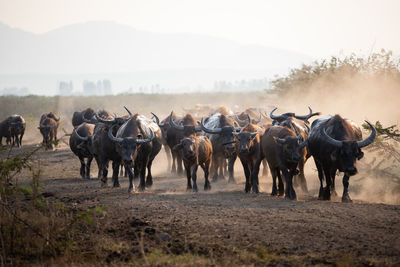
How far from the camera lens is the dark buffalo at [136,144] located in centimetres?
1341

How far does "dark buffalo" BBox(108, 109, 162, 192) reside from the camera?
13.4 meters

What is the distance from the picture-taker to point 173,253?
7633 millimetres

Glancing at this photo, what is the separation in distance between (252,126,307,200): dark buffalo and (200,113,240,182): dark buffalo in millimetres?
1819

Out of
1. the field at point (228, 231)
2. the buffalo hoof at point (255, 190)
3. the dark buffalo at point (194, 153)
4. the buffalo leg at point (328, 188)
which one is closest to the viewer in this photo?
the field at point (228, 231)

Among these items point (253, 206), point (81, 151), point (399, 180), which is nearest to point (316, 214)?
point (253, 206)

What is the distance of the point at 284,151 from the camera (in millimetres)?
12062

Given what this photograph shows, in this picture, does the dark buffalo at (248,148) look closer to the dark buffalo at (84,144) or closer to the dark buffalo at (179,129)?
the dark buffalo at (179,129)

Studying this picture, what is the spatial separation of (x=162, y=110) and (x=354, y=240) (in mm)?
66259

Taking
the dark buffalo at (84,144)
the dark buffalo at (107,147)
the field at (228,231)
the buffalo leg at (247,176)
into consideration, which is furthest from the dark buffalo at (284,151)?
the dark buffalo at (84,144)

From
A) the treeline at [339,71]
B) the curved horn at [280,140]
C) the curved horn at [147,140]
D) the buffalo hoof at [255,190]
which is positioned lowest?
the buffalo hoof at [255,190]

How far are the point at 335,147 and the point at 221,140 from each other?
5.33 m

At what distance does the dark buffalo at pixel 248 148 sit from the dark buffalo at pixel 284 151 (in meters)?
0.49

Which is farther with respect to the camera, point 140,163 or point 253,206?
point 140,163

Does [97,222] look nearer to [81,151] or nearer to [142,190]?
[142,190]
